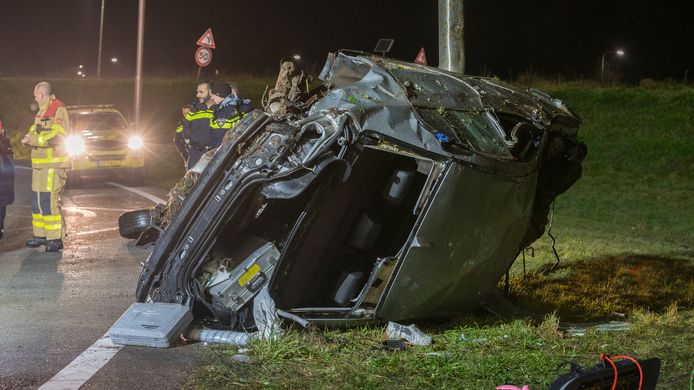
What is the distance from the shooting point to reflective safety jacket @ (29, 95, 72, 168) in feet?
29.9

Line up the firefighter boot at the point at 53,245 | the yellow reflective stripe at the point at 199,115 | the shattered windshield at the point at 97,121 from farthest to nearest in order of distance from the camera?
the shattered windshield at the point at 97,121 → the yellow reflective stripe at the point at 199,115 → the firefighter boot at the point at 53,245

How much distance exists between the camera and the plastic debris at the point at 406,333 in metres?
5.43

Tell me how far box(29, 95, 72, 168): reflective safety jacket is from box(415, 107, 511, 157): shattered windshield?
5.26 meters

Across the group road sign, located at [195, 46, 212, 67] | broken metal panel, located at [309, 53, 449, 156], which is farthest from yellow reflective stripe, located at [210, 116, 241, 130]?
road sign, located at [195, 46, 212, 67]

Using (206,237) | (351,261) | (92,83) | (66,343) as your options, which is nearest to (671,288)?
(351,261)

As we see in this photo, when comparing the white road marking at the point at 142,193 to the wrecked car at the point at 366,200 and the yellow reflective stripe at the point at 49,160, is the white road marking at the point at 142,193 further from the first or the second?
the wrecked car at the point at 366,200

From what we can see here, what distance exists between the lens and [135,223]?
748 centimetres

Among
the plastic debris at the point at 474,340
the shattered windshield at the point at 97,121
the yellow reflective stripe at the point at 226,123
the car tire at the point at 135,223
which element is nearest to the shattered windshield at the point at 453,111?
the plastic debris at the point at 474,340

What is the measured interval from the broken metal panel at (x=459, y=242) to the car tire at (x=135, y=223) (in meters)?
2.85

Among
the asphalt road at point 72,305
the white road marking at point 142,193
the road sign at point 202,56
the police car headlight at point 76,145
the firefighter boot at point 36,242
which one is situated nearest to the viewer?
the asphalt road at point 72,305

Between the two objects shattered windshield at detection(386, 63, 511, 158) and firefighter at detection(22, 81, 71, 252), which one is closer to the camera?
shattered windshield at detection(386, 63, 511, 158)

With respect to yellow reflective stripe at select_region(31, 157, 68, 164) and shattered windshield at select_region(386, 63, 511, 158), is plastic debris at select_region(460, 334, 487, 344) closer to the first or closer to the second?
shattered windshield at select_region(386, 63, 511, 158)

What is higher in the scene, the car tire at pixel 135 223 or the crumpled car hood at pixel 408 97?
the crumpled car hood at pixel 408 97

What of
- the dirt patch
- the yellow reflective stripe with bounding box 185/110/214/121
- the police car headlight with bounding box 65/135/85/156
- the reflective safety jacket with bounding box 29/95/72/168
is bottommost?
the police car headlight with bounding box 65/135/85/156
